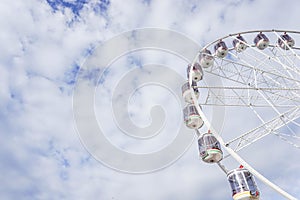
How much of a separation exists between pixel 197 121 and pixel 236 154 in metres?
5.34

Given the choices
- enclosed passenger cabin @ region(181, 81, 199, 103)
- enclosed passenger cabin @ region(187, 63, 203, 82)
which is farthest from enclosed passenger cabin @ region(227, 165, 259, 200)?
enclosed passenger cabin @ region(187, 63, 203, 82)

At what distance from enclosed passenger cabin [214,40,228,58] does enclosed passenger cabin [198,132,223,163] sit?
7570 mm

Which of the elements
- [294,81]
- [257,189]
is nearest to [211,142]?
[257,189]

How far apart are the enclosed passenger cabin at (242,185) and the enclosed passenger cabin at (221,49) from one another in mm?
10124

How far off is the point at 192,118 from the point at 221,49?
21.6 ft

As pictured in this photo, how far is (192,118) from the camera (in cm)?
2164

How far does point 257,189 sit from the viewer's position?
17.2 metres

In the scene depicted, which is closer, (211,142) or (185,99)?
(211,142)

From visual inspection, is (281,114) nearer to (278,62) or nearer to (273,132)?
(273,132)

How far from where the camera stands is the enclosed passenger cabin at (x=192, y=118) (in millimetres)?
21609

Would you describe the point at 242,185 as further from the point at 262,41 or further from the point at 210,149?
the point at 262,41

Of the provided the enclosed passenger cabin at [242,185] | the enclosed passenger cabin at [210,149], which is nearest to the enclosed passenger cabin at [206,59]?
the enclosed passenger cabin at [210,149]

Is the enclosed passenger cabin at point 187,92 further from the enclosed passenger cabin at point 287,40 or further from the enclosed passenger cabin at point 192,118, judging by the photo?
Result: the enclosed passenger cabin at point 287,40

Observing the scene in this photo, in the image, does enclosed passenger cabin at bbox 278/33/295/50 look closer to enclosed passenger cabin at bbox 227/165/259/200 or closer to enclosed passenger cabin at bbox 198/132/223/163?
enclosed passenger cabin at bbox 198/132/223/163
